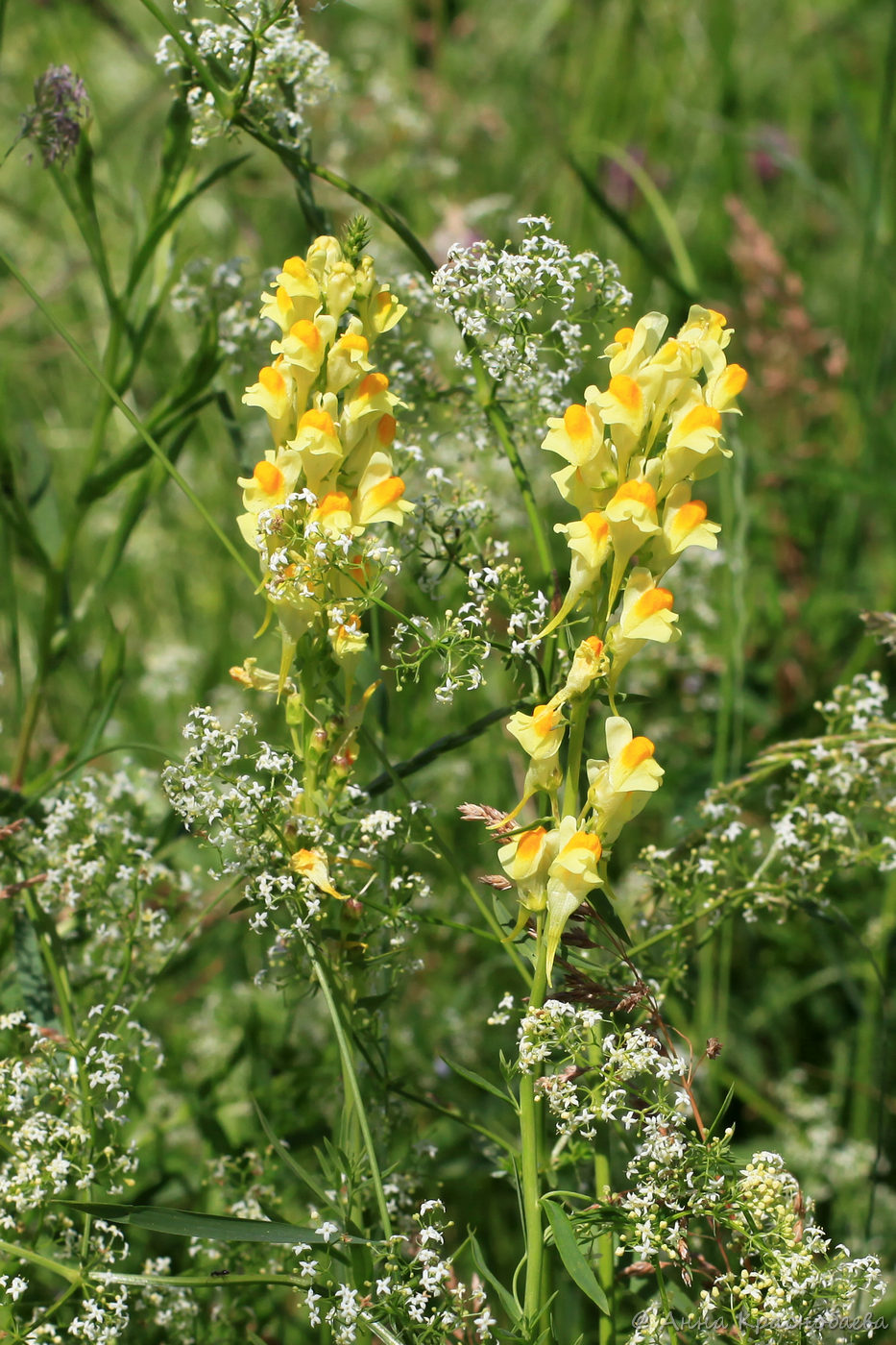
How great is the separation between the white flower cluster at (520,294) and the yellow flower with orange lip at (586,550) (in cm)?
22

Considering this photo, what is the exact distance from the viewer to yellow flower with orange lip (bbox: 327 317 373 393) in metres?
1.07

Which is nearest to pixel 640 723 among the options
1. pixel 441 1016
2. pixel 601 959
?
pixel 441 1016

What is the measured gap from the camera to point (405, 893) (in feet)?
3.85

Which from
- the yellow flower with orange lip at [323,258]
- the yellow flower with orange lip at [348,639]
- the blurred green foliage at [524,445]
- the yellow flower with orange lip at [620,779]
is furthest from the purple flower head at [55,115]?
the yellow flower with orange lip at [620,779]

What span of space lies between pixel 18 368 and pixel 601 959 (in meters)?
2.74

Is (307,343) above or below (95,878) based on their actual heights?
above

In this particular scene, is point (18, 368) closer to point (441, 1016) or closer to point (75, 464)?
point (75, 464)

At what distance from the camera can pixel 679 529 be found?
1.05m

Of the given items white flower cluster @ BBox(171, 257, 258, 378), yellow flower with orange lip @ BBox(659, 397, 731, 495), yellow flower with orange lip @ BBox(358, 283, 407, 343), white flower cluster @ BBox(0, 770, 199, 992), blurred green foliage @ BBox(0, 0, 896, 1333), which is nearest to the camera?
yellow flower with orange lip @ BBox(659, 397, 731, 495)

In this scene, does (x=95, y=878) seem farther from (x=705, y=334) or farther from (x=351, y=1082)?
(x=705, y=334)

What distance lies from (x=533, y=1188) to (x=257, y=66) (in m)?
1.22

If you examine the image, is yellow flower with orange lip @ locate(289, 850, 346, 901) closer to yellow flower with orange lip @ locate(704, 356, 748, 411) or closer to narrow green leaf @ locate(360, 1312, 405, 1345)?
narrow green leaf @ locate(360, 1312, 405, 1345)

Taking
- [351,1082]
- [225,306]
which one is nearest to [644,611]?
[351,1082]

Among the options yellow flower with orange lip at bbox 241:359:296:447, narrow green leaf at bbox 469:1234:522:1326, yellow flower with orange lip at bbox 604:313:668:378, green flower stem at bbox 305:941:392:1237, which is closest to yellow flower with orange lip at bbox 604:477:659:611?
yellow flower with orange lip at bbox 604:313:668:378
